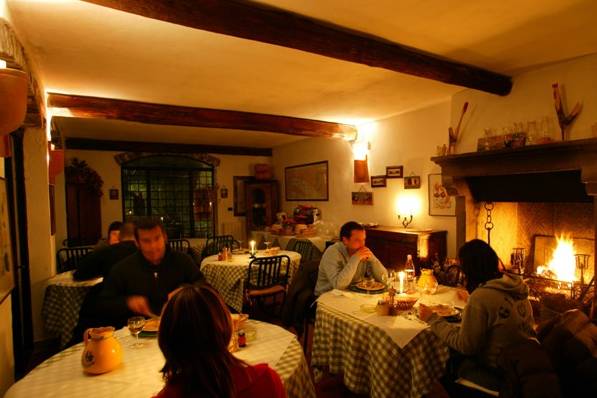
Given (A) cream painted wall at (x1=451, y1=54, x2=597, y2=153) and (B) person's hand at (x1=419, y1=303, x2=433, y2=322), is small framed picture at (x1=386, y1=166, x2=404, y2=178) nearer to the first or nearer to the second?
(A) cream painted wall at (x1=451, y1=54, x2=597, y2=153)

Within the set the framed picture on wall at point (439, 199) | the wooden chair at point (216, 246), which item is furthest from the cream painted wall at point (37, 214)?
the framed picture on wall at point (439, 199)

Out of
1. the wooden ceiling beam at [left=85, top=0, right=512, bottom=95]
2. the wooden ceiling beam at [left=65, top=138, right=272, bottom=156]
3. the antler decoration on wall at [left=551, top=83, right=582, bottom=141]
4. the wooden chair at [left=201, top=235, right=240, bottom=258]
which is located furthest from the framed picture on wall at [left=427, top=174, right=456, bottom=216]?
the wooden ceiling beam at [left=65, top=138, right=272, bottom=156]

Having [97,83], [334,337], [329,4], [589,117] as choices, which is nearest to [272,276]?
[334,337]

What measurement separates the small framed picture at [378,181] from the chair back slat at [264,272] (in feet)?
7.04

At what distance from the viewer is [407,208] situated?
Answer: 531cm

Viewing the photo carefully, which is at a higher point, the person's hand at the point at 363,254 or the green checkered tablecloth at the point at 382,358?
the person's hand at the point at 363,254

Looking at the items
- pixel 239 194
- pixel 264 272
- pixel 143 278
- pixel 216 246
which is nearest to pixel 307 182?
pixel 239 194

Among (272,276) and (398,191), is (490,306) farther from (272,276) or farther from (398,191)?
(398,191)

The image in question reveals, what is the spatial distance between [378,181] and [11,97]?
502cm

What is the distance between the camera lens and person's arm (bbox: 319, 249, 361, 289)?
283cm

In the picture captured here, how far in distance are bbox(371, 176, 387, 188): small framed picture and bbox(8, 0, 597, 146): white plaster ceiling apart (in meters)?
1.42

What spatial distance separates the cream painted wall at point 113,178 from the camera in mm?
6672

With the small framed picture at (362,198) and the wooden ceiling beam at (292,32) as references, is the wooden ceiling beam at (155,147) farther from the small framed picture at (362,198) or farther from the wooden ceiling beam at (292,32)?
the wooden ceiling beam at (292,32)

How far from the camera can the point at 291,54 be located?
10.0 ft
